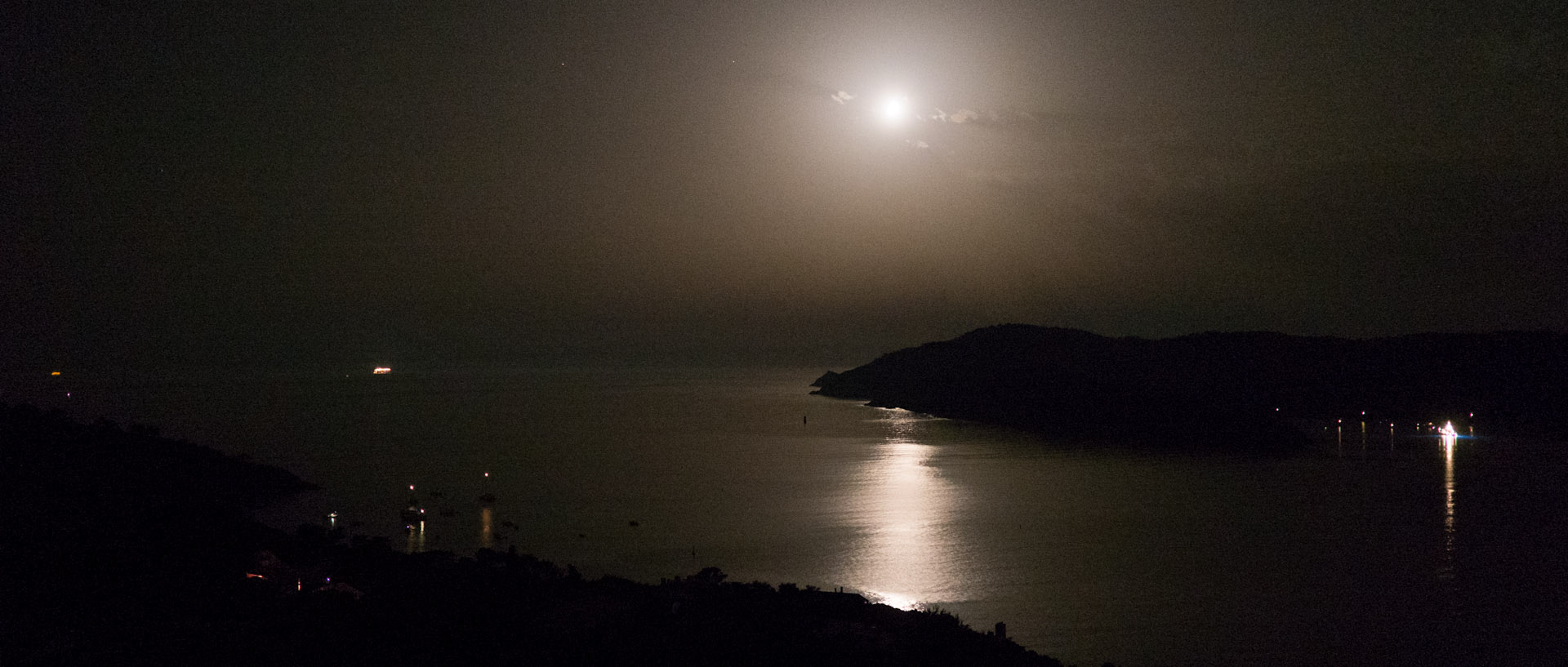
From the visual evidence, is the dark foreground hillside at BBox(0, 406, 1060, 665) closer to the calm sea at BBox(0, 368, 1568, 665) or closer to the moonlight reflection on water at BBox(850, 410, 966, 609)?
the moonlight reflection on water at BBox(850, 410, 966, 609)

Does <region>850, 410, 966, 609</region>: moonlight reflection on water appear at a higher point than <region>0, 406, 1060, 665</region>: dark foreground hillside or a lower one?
lower

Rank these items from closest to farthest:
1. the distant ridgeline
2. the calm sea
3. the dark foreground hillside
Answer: the dark foreground hillside < the calm sea < the distant ridgeline

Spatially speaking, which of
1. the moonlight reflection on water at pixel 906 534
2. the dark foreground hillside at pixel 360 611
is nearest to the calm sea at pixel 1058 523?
the moonlight reflection on water at pixel 906 534

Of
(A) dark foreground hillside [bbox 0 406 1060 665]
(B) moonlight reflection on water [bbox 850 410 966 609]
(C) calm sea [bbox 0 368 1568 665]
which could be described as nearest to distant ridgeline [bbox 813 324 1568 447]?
(C) calm sea [bbox 0 368 1568 665]

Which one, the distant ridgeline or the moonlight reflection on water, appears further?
the distant ridgeline

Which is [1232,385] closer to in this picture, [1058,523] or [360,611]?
[1058,523]

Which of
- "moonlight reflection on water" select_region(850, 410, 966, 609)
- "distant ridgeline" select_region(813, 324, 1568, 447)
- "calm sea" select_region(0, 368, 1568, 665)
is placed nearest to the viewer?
"calm sea" select_region(0, 368, 1568, 665)
